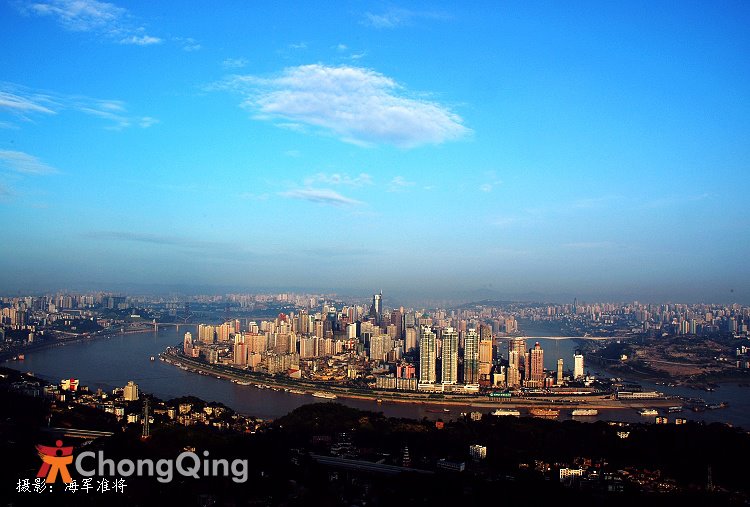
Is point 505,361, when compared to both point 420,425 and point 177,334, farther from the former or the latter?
point 177,334

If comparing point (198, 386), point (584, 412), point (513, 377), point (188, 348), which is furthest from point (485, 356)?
point (188, 348)

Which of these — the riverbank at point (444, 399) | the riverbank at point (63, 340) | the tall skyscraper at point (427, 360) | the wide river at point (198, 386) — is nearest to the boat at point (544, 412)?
the wide river at point (198, 386)

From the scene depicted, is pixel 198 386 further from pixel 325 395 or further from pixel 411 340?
pixel 411 340

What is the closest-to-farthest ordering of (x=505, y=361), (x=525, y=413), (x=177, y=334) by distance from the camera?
(x=525, y=413) < (x=505, y=361) < (x=177, y=334)

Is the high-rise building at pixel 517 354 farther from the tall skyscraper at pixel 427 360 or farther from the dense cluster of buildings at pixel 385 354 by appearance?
the tall skyscraper at pixel 427 360

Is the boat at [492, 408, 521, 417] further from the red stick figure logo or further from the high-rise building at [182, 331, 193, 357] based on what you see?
the high-rise building at [182, 331, 193, 357]

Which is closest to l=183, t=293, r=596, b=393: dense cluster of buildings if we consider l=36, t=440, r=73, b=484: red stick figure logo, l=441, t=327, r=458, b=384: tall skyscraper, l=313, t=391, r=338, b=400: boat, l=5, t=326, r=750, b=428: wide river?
l=441, t=327, r=458, b=384: tall skyscraper

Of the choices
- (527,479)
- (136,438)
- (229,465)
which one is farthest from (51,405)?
(527,479)
